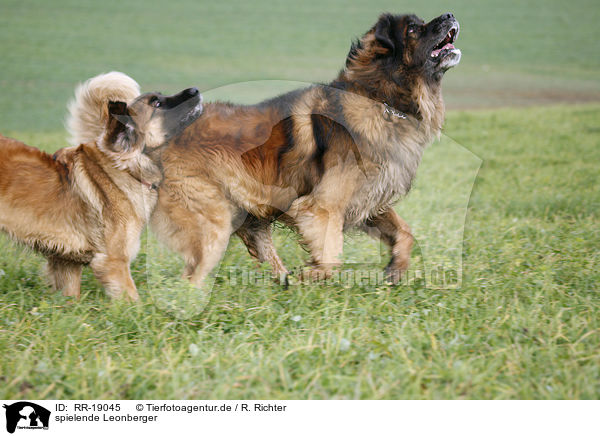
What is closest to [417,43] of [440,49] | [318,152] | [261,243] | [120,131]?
[440,49]

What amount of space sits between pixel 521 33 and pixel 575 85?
6556 millimetres

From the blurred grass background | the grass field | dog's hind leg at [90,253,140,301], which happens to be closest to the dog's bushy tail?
the grass field

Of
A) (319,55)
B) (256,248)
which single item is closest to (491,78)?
(319,55)

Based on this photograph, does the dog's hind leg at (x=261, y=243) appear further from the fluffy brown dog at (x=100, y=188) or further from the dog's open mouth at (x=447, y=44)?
the dog's open mouth at (x=447, y=44)

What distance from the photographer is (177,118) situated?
13.4 ft

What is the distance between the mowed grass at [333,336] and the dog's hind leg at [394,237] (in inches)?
6.6

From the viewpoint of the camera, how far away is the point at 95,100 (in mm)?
4328

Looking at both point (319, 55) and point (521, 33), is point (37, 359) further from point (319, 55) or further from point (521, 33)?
point (521, 33)

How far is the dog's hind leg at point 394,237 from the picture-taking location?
4.37 metres

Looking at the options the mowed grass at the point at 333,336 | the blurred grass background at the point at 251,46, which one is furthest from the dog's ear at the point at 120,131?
the blurred grass background at the point at 251,46

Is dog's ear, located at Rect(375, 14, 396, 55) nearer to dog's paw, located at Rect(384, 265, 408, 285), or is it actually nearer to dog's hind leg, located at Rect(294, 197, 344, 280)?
dog's hind leg, located at Rect(294, 197, 344, 280)

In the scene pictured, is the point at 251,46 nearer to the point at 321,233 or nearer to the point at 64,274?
the point at 64,274

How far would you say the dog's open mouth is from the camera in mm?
4094
